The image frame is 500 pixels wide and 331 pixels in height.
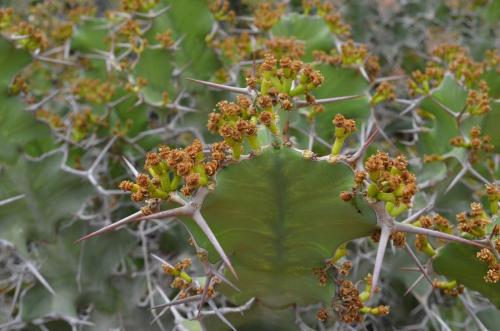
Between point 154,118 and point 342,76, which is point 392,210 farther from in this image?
point 154,118

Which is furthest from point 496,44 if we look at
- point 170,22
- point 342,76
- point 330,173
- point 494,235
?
point 330,173

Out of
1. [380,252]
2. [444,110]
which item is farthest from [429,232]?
[444,110]

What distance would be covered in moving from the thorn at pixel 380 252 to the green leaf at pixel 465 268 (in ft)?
1.14

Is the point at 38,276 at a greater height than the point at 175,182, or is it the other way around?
the point at 175,182

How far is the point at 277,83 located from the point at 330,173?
22cm

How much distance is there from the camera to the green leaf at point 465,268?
4.48 feet

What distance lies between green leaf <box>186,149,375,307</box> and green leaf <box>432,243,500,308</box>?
11.8 inches

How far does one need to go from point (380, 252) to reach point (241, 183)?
0.29 m

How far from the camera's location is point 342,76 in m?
2.04

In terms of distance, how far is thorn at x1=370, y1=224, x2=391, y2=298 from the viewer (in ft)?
3.45

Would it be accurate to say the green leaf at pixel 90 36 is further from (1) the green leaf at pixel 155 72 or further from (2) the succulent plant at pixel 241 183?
(1) the green leaf at pixel 155 72

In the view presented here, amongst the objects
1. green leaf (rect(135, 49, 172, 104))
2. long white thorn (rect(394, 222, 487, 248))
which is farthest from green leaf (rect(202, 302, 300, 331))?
green leaf (rect(135, 49, 172, 104))

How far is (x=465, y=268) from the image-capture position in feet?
4.62

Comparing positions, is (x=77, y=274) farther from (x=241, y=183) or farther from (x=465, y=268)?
(x=465, y=268)
